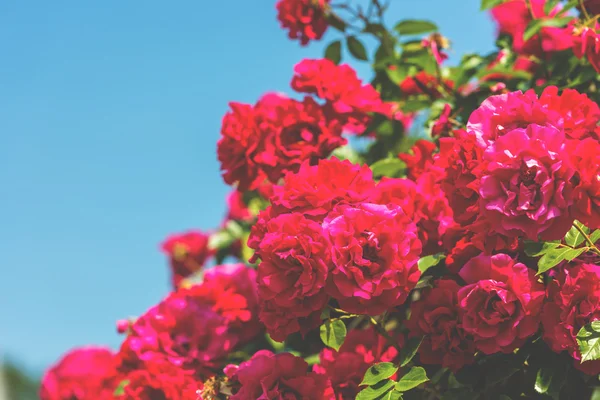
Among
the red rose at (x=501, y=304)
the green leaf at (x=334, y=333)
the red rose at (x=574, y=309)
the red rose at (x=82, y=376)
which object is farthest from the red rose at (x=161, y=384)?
the red rose at (x=574, y=309)

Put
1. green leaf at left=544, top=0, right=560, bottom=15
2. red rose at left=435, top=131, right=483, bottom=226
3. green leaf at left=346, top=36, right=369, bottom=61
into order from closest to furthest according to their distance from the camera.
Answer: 1. red rose at left=435, top=131, right=483, bottom=226
2. green leaf at left=544, top=0, right=560, bottom=15
3. green leaf at left=346, top=36, right=369, bottom=61

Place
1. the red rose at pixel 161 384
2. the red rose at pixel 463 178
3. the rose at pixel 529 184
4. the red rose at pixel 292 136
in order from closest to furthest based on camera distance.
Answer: the rose at pixel 529 184, the red rose at pixel 463 178, the red rose at pixel 161 384, the red rose at pixel 292 136

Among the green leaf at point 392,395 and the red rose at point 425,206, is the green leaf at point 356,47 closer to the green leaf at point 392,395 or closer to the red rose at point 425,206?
the red rose at point 425,206

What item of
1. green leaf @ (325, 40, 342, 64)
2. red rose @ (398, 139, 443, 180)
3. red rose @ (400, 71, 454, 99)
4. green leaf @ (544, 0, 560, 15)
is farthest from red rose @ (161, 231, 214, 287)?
green leaf @ (544, 0, 560, 15)

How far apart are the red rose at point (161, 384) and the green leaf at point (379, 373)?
20.8 inches

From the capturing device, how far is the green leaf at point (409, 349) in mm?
1584

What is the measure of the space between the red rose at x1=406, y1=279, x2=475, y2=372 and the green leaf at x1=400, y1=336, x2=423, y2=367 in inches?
0.9

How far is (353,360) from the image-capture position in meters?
1.81

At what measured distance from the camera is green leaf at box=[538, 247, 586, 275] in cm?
140

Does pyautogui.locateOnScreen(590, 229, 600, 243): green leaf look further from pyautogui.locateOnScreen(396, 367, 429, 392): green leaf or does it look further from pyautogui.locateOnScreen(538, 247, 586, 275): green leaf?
pyautogui.locateOnScreen(396, 367, 429, 392): green leaf

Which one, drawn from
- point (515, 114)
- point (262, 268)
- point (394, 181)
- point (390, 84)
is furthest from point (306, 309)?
point (390, 84)

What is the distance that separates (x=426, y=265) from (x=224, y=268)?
2.62ft

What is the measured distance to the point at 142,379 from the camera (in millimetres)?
1995

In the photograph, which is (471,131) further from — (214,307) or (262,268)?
(214,307)
